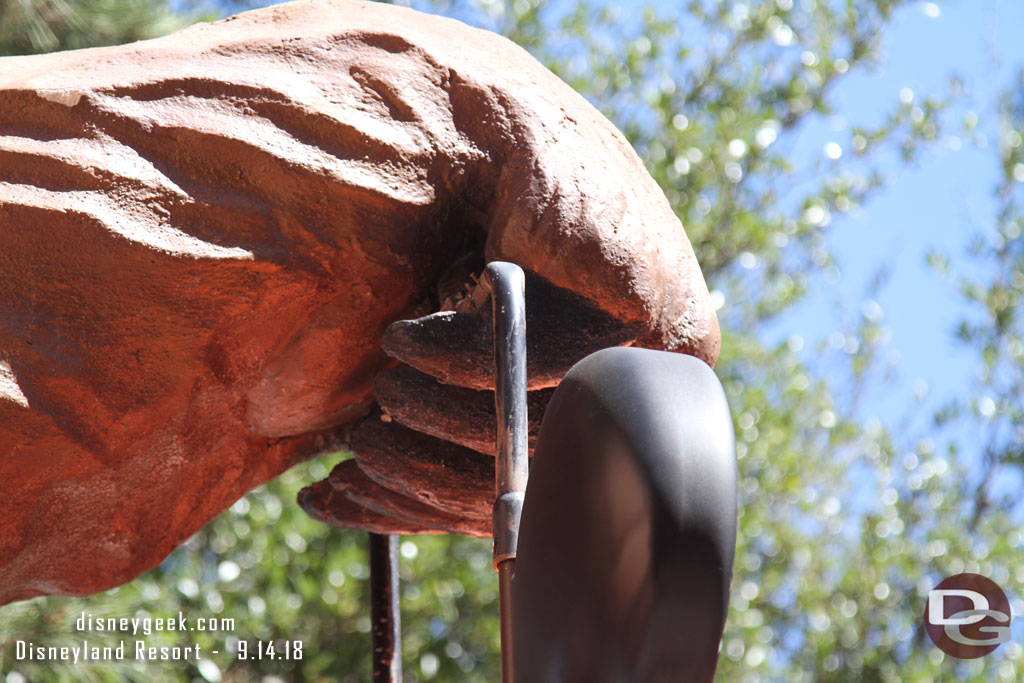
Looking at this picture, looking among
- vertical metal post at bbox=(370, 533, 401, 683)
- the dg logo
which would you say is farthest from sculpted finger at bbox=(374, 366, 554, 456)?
the dg logo

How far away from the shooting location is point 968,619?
307 cm

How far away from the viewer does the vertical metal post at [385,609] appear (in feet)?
3.86

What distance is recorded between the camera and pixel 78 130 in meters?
0.91

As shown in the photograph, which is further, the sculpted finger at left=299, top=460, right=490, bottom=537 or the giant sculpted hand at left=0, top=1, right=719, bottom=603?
the sculpted finger at left=299, top=460, right=490, bottom=537

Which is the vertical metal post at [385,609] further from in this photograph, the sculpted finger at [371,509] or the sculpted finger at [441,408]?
the sculpted finger at [441,408]

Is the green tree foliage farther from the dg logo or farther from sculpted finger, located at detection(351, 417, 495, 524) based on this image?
sculpted finger, located at detection(351, 417, 495, 524)

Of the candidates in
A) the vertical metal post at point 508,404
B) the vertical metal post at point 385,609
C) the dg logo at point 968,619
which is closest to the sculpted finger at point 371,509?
the vertical metal post at point 385,609

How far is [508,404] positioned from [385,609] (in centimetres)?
45

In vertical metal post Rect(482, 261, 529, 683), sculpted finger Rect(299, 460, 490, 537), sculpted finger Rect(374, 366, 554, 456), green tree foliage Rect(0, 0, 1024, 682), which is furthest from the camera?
green tree foliage Rect(0, 0, 1024, 682)

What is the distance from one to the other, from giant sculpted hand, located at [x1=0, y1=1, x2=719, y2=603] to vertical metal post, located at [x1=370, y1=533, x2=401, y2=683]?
24 cm

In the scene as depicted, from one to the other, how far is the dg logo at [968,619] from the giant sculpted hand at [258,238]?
240cm

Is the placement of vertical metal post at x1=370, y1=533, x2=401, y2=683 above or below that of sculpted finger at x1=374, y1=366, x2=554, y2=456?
below

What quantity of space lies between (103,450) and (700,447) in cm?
50

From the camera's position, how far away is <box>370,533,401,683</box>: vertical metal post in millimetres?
1178
